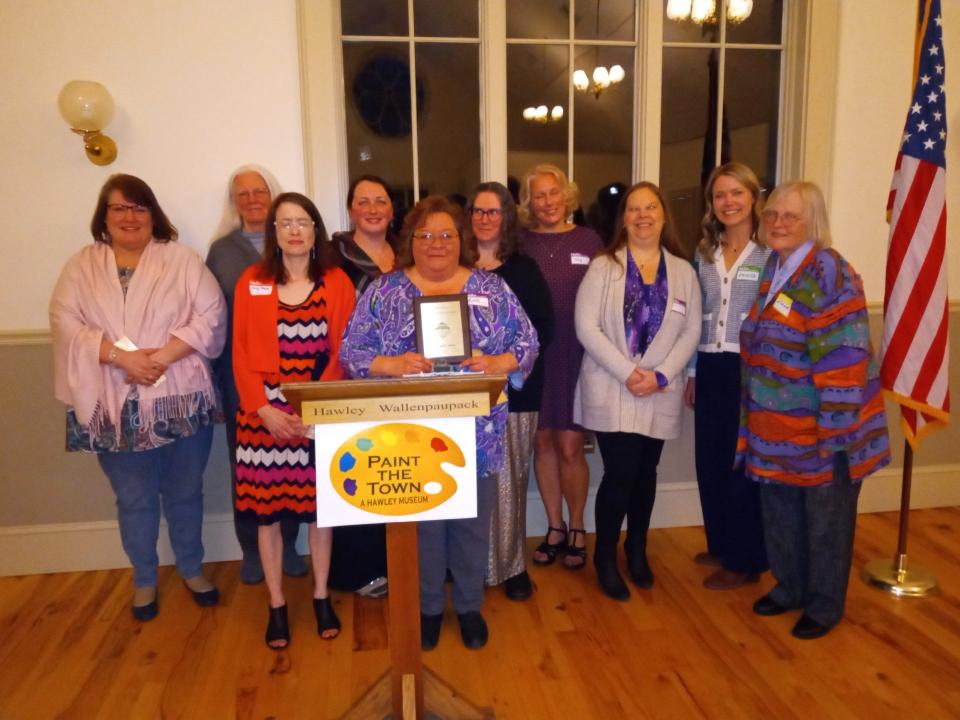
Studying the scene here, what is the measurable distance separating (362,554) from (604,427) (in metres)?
1.14

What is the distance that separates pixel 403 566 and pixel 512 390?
1.03 meters

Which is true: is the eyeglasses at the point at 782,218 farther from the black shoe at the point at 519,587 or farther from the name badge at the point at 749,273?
the black shoe at the point at 519,587

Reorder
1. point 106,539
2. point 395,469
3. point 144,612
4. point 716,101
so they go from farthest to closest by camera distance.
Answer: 1. point 716,101
2. point 106,539
3. point 144,612
4. point 395,469

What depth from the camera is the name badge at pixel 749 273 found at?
107 inches

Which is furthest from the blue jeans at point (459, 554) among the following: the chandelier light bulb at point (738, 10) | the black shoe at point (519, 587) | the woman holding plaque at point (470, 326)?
the chandelier light bulb at point (738, 10)

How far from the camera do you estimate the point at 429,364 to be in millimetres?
1997

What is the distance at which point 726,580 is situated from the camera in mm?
2969

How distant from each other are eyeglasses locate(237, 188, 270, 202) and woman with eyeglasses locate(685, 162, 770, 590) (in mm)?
1802

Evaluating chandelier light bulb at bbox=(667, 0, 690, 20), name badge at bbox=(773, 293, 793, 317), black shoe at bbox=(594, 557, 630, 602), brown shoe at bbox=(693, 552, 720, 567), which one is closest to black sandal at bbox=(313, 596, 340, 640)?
black shoe at bbox=(594, 557, 630, 602)

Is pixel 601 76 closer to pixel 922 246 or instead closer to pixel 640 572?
pixel 922 246

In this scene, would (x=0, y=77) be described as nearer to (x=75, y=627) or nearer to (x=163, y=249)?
(x=163, y=249)

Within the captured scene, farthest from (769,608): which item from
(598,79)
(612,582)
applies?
(598,79)

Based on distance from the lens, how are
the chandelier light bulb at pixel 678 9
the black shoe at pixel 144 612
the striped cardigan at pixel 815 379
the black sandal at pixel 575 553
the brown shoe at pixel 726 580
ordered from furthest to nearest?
1. the chandelier light bulb at pixel 678 9
2. the black sandal at pixel 575 553
3. the brown shoe at pixel 726 580
4. the black shoe at pixel 144 612
5. the striped cardigan at pixel 815 379

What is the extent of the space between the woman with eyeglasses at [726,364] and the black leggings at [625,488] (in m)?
0.27
